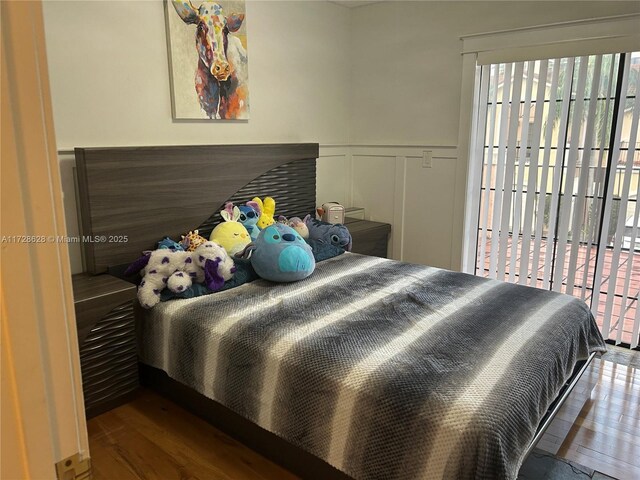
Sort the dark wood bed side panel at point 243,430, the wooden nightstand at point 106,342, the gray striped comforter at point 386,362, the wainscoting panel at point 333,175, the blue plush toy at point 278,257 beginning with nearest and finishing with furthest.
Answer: the gray striped comforter at point 386,362 < the dark wood bed side panel at point 243,430 < the wooden nightstand at point 106,342 < the blue plush toy at point 278,257 < the wainscoting panel at point 333,175

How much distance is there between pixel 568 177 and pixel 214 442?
107 inches

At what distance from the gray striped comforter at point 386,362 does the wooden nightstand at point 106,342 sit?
0.37 feet

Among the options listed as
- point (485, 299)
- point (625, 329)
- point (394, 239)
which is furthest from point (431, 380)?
point (394, 239)

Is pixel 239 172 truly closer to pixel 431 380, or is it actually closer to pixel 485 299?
pixel 485 299

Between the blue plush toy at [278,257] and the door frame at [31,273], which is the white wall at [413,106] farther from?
the door frame at [31,273]

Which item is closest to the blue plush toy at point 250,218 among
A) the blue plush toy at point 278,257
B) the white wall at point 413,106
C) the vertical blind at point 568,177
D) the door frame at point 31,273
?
the blue plush toy at point 278,257

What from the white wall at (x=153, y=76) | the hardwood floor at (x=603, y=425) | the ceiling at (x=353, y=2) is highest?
the ceiling at (x=353, y=2)

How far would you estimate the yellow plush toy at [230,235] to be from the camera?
287 cm

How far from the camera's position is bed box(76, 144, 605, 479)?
1521 millimetres

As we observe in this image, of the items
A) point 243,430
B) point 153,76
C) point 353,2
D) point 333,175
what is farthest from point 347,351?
point 353,2

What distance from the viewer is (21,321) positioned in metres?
0.53

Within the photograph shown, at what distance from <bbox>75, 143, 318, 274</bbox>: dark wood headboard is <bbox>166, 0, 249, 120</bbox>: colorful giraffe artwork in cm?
30

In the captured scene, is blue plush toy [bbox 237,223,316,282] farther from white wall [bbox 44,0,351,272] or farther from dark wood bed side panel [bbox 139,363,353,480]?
white wall [bbox 44,0,351,272]

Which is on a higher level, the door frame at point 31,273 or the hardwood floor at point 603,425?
the door frame at point 31,273
